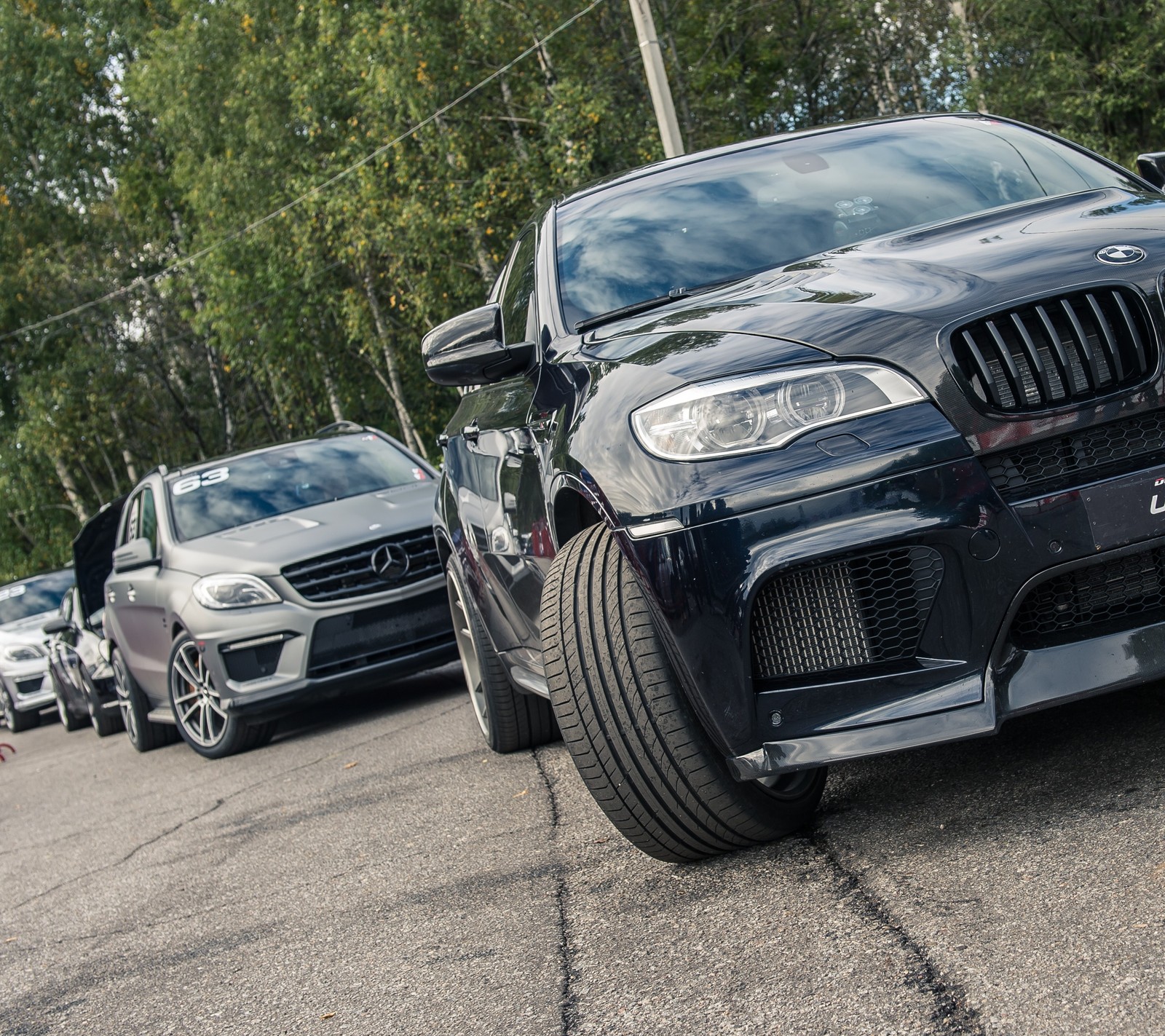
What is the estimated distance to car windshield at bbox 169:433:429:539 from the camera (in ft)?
26.4

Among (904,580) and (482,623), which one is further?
(482,623)

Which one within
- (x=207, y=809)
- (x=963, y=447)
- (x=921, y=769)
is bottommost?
(x=207, y=809)

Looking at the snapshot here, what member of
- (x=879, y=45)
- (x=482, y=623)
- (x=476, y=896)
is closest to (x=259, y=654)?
(x=482, y=623)

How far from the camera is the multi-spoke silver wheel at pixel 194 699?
7.33 metres

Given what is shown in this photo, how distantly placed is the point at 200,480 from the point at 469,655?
3.52m

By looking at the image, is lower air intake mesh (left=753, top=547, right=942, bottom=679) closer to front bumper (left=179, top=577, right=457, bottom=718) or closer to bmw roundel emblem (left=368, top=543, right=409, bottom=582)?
front bumper (left=179, top=577, right=457, bottom=718)

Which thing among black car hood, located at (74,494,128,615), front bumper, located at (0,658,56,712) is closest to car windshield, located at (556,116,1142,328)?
black car hood, located at (74,494,128,615)

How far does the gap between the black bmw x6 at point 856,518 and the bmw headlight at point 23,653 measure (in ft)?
44.3

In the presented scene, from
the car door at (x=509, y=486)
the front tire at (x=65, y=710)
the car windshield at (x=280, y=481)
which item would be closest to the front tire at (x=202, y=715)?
the car windshield at (x=280, y=481)

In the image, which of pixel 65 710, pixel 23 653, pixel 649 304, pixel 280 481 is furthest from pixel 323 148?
pixel 649 304

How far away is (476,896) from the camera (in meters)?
3.47

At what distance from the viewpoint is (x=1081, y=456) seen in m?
2.66

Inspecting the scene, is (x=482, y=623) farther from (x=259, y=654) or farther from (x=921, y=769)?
(x=259, y=654)

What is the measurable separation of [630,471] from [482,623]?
2.03 m
